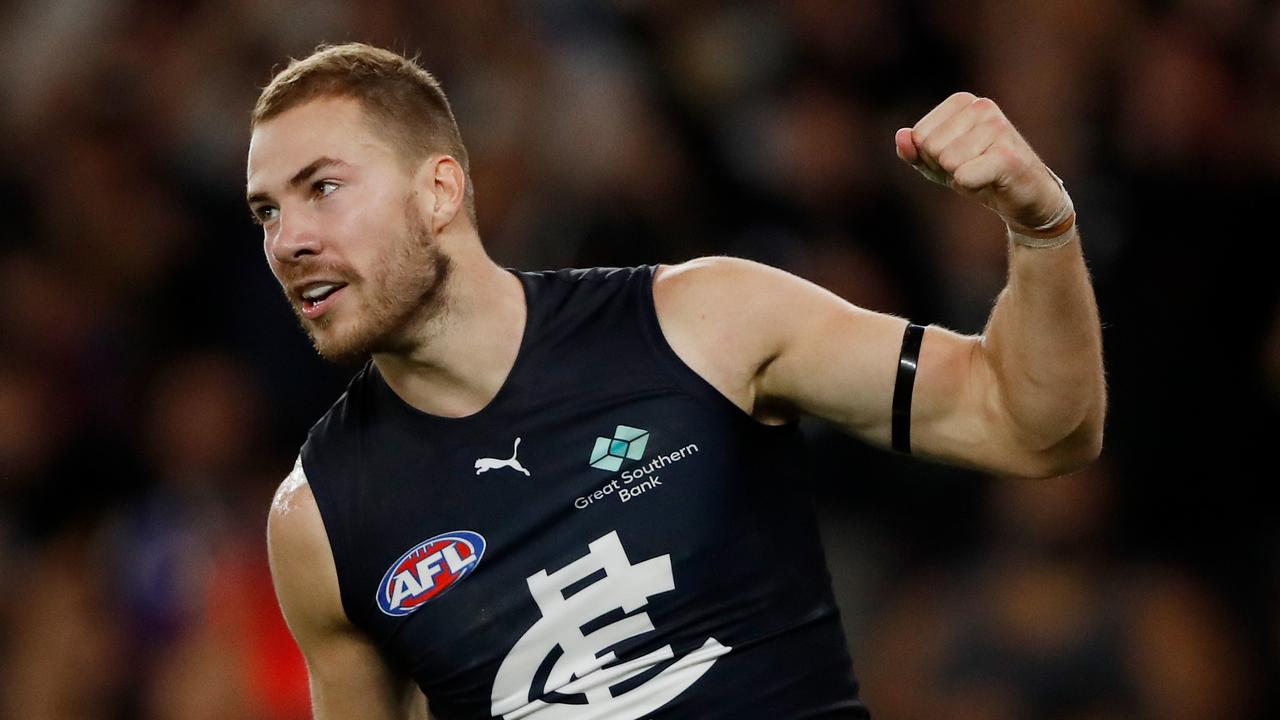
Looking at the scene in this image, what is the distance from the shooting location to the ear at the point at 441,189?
3.24 meters

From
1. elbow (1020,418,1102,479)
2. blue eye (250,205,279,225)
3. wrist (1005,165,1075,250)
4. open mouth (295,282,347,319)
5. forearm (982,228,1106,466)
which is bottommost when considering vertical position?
elbow (1020,418,1102,479)

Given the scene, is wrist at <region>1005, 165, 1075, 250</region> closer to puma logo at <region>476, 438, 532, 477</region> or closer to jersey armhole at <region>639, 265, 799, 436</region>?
jersey armhole at <region>639, 265, 799, 436</region>

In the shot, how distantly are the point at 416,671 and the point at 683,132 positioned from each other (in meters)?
3.62

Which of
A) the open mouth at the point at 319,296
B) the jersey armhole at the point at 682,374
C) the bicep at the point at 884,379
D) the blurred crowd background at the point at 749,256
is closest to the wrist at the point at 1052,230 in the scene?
the bicep at the point at 884,379

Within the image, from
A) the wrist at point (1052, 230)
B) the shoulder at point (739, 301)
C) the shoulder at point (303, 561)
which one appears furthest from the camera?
the shoulder at point (303, 561)

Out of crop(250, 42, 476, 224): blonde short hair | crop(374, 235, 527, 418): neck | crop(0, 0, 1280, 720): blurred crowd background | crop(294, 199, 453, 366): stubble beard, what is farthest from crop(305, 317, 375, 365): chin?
crop(0, 0, 1280, 720): blurred crowd background

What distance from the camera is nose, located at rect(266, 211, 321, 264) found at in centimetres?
307

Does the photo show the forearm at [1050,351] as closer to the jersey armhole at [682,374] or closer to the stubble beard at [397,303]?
the jersey armhole at [682,374]

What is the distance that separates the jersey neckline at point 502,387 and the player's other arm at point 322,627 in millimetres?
224

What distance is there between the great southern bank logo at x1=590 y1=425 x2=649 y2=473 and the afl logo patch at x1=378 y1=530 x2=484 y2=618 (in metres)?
0.25

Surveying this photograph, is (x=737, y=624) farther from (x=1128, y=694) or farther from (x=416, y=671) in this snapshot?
(x=1128, y=694)

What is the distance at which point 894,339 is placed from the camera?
300 cm

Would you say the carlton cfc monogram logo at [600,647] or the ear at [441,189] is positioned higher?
the ear at [441,189]

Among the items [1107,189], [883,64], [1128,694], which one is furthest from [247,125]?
[1128,694]
